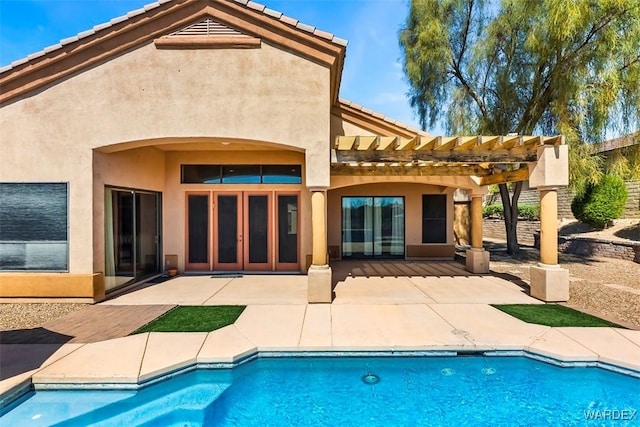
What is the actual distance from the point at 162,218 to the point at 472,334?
9987mm

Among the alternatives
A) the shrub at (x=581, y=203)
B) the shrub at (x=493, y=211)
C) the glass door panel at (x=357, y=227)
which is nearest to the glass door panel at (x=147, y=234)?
the glass door panel at (x=357, y=227)

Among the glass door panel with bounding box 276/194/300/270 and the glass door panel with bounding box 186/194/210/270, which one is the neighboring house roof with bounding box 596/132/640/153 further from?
the glass door panel with bounding box 186/194/210/270

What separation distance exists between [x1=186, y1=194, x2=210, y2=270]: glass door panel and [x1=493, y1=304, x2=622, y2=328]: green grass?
908 centimetres

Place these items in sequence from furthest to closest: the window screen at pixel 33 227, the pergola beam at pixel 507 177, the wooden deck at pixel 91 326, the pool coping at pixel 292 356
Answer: the pergola beam at pixel 507 177, the window screen at pixel 33 227, the wooden deck at pixel 91 326, the pool coping at pixel 292 356

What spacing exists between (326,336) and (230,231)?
6813mm

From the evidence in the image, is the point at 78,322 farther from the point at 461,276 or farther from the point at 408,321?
the point at 461,276

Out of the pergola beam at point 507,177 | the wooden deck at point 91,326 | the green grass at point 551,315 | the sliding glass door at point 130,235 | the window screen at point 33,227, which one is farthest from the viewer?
the pergola beam at point 507,177

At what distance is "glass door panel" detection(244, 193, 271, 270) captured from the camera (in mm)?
11391

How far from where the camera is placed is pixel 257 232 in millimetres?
11398

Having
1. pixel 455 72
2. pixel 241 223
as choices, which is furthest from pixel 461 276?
pixel 455 72

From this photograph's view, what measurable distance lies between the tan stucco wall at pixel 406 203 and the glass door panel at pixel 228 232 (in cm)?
462

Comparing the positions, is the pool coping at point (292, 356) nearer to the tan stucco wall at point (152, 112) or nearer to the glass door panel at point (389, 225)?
the tan stucco wall at point (152, 112)

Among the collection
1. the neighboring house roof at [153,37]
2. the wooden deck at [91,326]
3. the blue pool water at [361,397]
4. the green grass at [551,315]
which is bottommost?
the blue pool water at [361,397]

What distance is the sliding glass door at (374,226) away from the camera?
48.6ft
